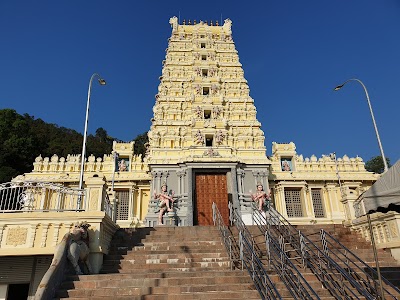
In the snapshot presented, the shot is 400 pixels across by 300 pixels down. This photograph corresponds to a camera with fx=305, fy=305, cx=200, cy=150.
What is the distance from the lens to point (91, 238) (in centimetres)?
930

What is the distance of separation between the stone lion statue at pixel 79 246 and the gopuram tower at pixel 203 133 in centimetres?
817

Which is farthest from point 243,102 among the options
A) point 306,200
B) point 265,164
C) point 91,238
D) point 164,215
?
point 91,238

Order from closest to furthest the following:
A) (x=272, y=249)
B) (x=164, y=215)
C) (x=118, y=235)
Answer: (x=272, y=249)
(x=118, y=235)
(x=164, y=215)

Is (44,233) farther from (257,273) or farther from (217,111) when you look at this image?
(217,111)

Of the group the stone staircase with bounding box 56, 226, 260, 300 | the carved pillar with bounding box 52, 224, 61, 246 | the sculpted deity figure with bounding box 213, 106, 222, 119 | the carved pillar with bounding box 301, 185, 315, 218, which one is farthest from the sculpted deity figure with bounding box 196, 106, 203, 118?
the carved pillar with bounding box 52, 224, 61, 246

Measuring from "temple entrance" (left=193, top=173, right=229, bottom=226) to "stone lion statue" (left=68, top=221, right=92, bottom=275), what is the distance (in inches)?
358

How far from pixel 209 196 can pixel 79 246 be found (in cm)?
1034

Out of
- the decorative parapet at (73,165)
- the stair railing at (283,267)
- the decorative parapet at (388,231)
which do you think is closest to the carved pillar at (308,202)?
the decorative parapet at (388,231)

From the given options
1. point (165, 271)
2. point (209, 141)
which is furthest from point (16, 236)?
point (209, 141)

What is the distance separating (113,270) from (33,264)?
257cm

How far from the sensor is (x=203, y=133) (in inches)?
791

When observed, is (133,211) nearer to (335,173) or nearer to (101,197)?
(101,197)

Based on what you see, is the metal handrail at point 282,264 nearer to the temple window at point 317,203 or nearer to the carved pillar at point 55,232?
the carved pillar at point 55,232

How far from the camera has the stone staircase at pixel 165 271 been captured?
7246 millimetres
